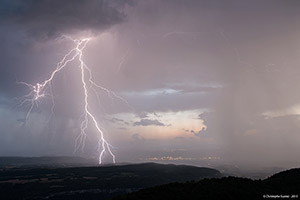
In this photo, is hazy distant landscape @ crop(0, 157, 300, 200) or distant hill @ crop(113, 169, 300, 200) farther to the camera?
hazy distant landscape @ crop(0, 157, 300, 200)

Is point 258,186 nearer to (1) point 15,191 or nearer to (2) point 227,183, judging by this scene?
(2) point 227,183

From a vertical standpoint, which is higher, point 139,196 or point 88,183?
point 139,196

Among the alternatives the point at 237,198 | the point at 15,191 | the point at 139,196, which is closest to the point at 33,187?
the point at 15,191

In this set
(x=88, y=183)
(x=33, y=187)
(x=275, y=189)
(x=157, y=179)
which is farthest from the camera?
(x=157, y=179)

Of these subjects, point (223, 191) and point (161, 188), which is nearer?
point (223, 191)

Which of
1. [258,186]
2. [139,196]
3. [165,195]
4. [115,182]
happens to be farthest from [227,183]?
[115,182]

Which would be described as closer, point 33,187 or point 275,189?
point 275,189

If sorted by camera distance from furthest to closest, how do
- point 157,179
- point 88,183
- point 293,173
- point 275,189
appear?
point 157,179 → point 88,183 → point 293,173 → point 275,189

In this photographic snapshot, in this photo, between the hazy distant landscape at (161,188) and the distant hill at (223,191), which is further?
the hazy distant landscape at (161,188)
